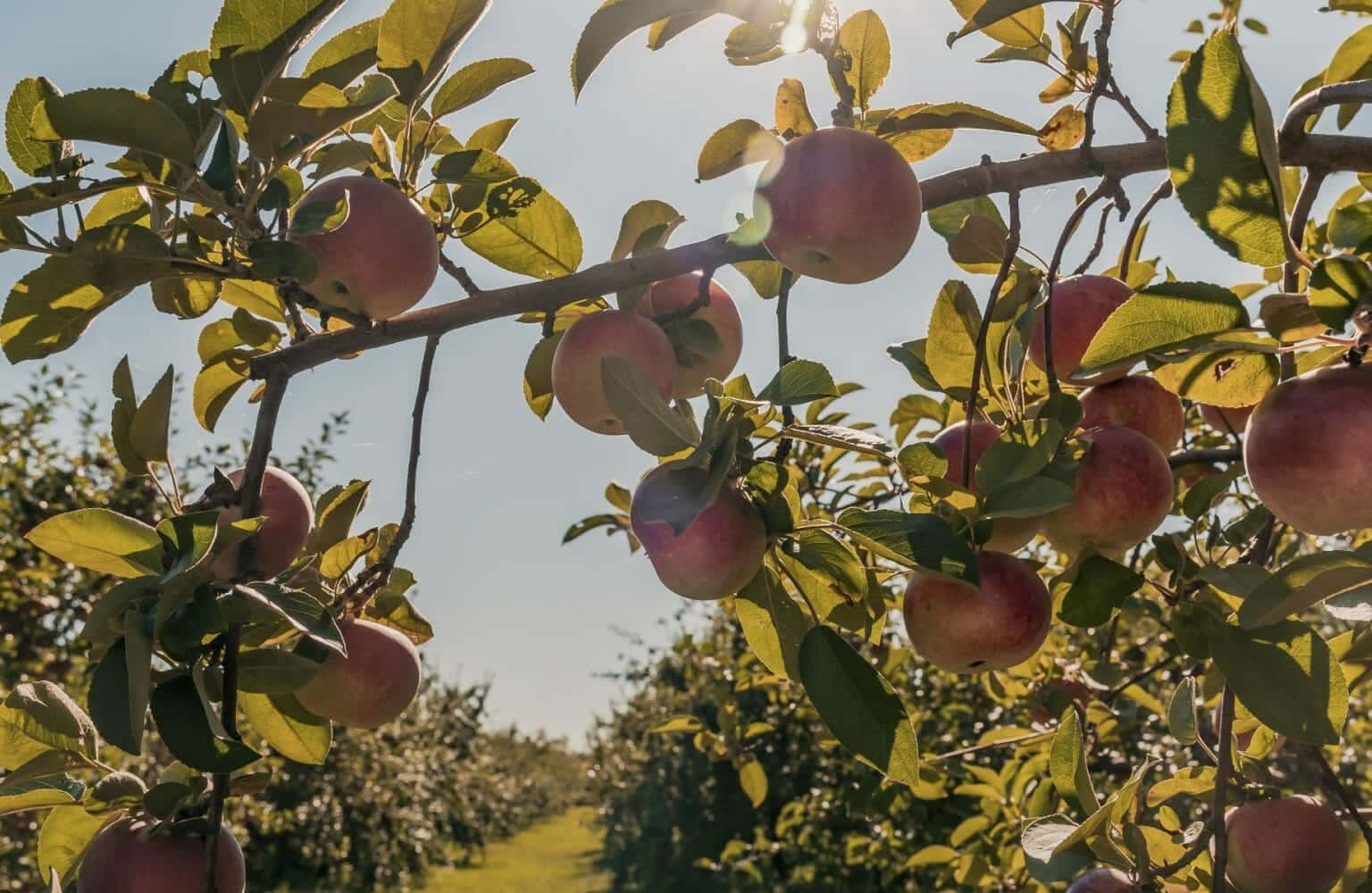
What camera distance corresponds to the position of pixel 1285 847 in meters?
1.18

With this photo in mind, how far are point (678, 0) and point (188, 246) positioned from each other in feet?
1.68

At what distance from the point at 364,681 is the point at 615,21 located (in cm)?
83

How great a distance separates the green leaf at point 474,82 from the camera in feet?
3.78

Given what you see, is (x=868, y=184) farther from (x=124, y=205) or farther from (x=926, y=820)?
(x=926, y=820)

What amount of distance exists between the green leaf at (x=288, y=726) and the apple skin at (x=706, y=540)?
1.63ft

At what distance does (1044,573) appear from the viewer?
1.84m

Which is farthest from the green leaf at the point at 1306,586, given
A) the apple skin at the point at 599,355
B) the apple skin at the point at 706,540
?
the apple skin at the point at 599,355

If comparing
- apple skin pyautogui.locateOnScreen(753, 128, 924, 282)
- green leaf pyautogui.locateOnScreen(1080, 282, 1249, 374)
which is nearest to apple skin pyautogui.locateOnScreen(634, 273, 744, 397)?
apple skin pyautogui.locateOnScreen(753, 128, 924, 282)

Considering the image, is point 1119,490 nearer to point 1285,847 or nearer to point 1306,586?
point 1306,586

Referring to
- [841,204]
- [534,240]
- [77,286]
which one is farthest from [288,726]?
[841,204]

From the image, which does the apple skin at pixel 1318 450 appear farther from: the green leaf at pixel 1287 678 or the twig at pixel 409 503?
the twig at pixel 409 503

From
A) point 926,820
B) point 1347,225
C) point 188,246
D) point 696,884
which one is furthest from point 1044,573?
point 696,884

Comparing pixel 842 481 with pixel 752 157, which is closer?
pixel 752 157

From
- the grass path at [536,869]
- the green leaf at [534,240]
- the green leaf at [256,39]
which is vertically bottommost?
the green leaf at [256,39]
